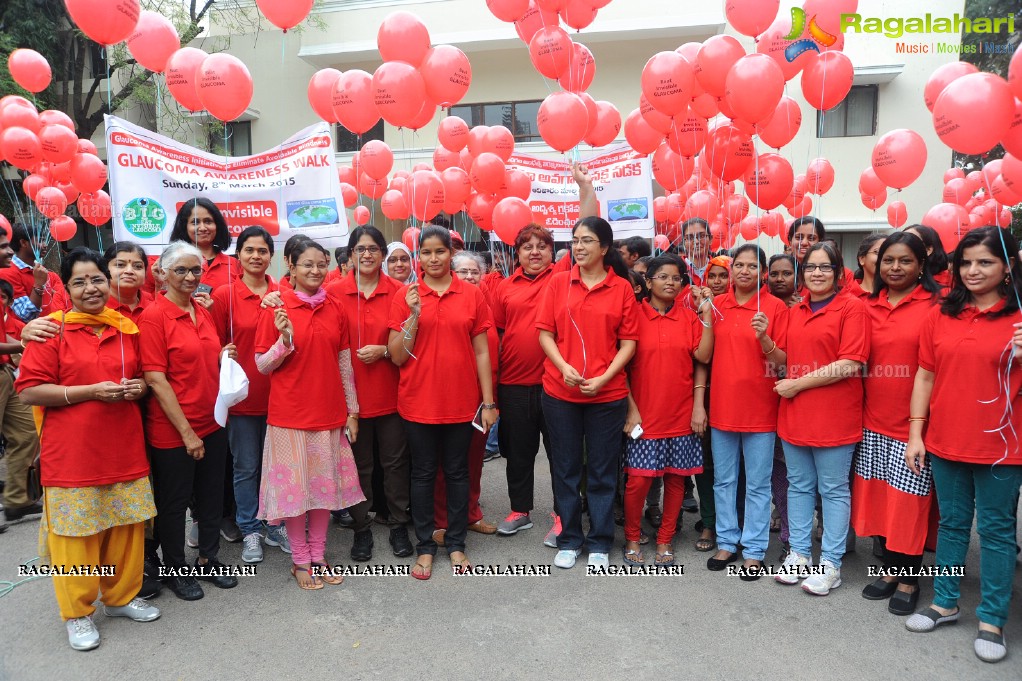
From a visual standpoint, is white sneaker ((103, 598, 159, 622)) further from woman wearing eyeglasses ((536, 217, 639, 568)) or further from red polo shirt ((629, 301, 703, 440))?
red polo shirt ((629, 301, 703, 440))

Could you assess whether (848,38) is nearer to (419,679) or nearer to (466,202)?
(466,202)

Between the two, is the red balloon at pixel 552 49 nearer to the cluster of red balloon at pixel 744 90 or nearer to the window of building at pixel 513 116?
the cluster of red balloon at pixel 744 90

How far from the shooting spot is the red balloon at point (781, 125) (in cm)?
509

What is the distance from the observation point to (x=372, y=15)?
14.3m

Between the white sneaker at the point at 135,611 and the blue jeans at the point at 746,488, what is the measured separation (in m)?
3.10

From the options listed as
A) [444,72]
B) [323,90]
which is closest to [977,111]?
[444,72]

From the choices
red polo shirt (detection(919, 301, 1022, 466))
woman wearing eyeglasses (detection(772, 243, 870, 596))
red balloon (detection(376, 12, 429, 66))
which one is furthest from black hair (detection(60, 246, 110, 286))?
red polo shirt (detection(919, 301, 1022, 466))

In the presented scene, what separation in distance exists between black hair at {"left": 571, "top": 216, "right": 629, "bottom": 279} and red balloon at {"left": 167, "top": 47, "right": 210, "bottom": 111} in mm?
2963

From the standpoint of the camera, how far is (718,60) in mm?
4320

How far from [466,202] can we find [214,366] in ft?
15.9

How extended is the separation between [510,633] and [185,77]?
14.1ft

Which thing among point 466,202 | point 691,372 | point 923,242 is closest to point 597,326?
point 691,372

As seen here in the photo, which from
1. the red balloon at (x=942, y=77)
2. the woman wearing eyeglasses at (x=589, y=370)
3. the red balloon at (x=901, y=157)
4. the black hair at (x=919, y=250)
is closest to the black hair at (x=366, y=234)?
the woman wearing eyeglasses at (x=589, y=370)

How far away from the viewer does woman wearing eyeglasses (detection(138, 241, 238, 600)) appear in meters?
3.19
